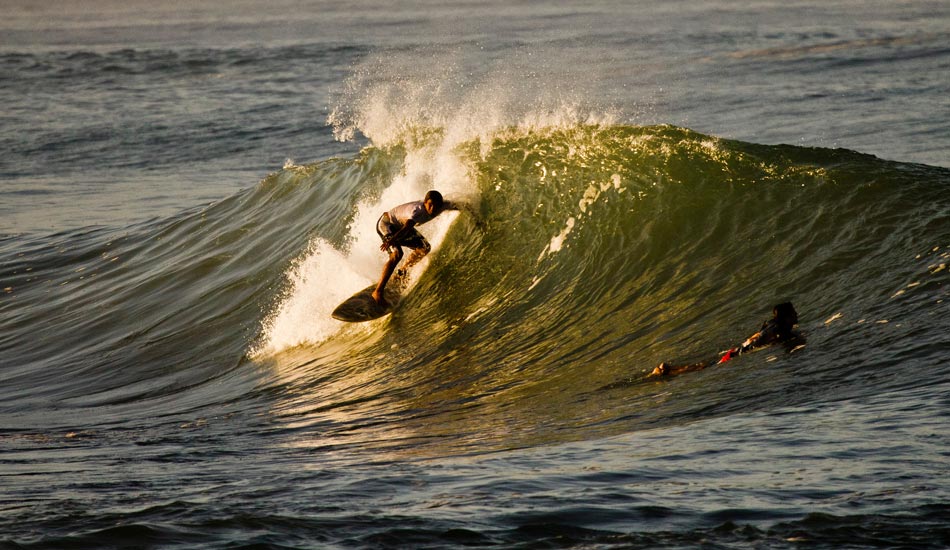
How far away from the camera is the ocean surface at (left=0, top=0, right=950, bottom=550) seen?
590cm

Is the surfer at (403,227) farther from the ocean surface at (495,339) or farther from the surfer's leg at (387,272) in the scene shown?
the ocean surface at (495,339)

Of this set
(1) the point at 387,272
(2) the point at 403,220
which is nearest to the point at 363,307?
(1) the point at 387,272

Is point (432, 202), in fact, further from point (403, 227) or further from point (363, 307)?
point (363, 307)

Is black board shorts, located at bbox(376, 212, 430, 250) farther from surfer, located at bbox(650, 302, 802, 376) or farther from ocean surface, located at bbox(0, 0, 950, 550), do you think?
surfer, located at bbox(650, 302, 802, 376)

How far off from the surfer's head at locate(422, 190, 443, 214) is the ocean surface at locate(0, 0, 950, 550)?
2.63ft

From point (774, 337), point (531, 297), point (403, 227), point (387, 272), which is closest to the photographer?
point (774, 337)

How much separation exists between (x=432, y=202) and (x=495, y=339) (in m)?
1.68

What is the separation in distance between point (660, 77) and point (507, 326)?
21553mm

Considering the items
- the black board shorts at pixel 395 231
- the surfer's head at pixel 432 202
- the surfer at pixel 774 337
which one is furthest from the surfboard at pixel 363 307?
the surfer at pixel 774 337

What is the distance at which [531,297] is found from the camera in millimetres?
11602

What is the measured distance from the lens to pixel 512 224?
12.8m

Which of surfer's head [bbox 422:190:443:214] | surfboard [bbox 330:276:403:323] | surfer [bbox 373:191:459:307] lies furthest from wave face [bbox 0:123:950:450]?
surfer's head [bbox 422:190:443:214]

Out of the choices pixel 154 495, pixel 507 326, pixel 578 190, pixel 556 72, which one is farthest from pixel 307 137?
pixel 154 495

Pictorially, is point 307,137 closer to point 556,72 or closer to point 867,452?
point 556,72
